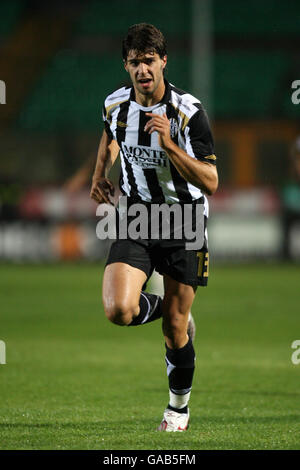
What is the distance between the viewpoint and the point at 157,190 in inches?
205

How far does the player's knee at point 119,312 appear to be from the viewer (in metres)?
4.84

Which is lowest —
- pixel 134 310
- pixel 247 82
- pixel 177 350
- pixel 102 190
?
pixel 177 350

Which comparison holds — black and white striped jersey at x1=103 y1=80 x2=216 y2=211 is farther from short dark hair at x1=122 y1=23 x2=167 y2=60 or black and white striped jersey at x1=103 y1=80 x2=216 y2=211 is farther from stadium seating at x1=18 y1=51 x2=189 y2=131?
stadium seating at x1=18 y1=51 x2=189 y2=131

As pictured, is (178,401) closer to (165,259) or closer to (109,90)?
(165,259)

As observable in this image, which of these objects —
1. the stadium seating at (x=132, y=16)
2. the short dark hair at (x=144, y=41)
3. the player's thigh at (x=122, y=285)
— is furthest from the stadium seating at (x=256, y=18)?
the player's thigh at (x=122, y=285)

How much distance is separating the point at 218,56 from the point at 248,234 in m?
9.65

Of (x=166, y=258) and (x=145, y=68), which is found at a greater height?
(x=145, y=68)

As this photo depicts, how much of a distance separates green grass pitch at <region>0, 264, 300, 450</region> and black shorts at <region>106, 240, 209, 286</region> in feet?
2.78

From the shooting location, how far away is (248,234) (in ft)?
58.2

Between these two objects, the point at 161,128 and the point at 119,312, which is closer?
the point at 161,128

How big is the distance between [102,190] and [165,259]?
56 cm

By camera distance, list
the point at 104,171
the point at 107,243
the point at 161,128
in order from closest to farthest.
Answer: the point at 161,128
the point at 104,171
the point at 107,243

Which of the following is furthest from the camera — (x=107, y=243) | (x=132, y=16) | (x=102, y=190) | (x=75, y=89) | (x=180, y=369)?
(x=132, y=16)

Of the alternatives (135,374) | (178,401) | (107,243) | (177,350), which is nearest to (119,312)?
(177,350)
